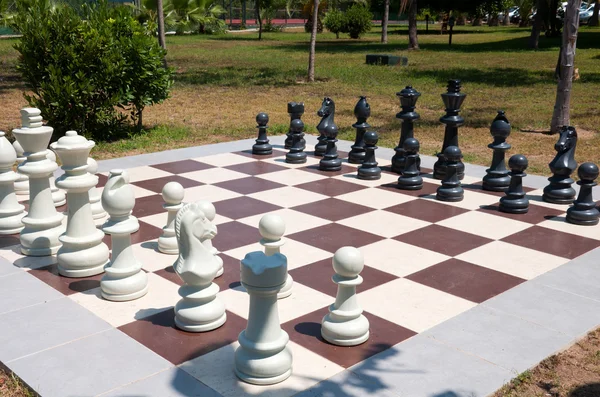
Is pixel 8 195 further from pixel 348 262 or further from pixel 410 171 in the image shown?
pixel 410 171

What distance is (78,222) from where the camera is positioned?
399cm

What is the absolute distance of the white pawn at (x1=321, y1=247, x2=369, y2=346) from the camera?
3.20 meters

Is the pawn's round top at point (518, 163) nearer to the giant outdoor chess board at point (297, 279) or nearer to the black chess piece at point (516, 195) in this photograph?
the black chess piece at point (516, 195)

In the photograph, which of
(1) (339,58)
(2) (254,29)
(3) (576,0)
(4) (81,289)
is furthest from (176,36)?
(4) (81,289)

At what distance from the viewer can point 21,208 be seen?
4809 millimetres

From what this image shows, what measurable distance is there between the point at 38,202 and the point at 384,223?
242 cm

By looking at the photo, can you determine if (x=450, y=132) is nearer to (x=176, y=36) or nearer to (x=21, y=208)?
(x=21, y=208)

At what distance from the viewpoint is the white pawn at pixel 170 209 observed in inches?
169

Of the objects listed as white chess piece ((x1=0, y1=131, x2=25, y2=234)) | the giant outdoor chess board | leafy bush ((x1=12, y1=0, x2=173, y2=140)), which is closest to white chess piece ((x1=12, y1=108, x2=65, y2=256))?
the giant outdoor chess board

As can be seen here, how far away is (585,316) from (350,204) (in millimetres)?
2314

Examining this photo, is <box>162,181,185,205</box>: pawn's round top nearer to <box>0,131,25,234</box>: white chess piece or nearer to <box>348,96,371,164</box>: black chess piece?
<box>0,131,25,234</box>: white chess piece

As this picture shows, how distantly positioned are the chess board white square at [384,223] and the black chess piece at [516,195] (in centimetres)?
75

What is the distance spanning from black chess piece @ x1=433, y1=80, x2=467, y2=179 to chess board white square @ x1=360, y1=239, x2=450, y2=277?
1653 millimetres

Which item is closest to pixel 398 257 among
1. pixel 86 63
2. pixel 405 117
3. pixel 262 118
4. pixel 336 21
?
pixel 405 117
